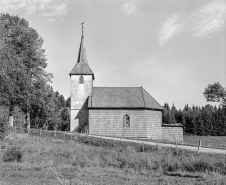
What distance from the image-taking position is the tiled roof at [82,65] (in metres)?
37.6

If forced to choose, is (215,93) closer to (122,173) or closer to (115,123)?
(115,123)

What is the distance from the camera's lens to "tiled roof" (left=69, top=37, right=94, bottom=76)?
37.6 m

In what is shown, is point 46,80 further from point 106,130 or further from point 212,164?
point 212,164

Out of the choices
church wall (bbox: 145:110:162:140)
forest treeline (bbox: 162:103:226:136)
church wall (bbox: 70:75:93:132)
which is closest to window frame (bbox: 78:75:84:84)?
church wall (bbox: 70:75:93:132)

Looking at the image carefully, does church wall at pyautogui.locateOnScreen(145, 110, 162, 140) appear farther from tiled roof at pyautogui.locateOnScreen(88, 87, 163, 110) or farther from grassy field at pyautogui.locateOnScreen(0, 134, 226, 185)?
grassy field at pyautogui.locateOnScreen(0, 134, 226, 185)

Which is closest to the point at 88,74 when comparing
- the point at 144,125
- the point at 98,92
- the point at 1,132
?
the point at 98,92

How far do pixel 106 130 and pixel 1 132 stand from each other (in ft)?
56.0

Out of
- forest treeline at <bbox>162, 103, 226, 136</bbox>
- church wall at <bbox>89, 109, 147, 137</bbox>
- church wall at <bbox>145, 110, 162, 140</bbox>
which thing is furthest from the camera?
forest treeline at <bbox>162, 103, 226, 136</bbox>

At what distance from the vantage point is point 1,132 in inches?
752

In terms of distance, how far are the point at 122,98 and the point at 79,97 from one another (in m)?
6.15

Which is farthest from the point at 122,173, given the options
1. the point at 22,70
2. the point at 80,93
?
the point at 80,93

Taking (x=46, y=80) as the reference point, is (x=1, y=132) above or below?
below

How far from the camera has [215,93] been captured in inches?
2238

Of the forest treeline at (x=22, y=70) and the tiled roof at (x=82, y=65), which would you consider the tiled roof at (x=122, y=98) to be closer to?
the tiled roof at (x=82, y=65)
